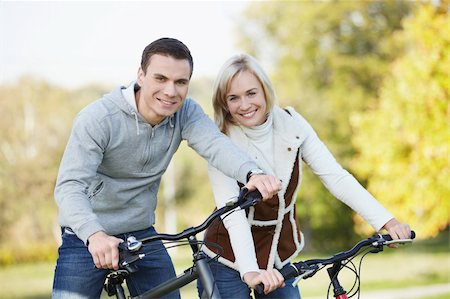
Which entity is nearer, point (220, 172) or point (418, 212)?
point (220, 172)

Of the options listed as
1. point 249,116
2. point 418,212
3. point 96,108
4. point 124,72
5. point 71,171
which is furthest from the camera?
point 124,72

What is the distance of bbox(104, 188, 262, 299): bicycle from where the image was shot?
117 inches

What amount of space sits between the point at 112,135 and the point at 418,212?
12896 millimetres

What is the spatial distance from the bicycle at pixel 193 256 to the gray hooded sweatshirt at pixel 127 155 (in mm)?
263

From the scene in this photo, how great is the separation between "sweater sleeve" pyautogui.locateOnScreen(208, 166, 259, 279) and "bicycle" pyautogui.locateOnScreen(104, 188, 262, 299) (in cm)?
20

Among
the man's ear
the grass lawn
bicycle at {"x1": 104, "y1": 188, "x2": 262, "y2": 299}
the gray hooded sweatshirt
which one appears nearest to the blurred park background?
the grass lawn

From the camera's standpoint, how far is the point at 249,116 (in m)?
3.83

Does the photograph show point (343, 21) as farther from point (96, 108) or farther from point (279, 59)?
point (96, 108)

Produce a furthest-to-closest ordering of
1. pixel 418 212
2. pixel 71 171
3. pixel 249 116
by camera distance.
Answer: pixel 418 212, pixel 249 116, pixel 71 171

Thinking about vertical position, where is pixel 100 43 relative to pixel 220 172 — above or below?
above

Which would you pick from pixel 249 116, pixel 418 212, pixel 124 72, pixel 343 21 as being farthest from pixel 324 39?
pixel 249 116

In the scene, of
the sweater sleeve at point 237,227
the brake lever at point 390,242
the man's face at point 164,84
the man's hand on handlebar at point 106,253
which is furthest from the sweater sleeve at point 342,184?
the man's hand on handlebar at point 106,253

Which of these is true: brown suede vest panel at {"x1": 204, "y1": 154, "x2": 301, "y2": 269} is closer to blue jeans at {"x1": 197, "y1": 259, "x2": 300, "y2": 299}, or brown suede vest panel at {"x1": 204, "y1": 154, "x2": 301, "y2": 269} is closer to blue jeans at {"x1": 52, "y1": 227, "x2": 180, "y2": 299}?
blue jeans at {"x1": 197, "y1": 259, "x2": 300, "y2": 299}

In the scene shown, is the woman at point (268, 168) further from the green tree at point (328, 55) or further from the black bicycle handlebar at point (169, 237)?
the green tree at point (328, 55)
